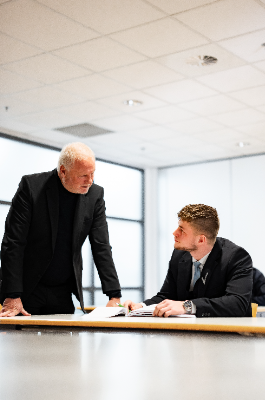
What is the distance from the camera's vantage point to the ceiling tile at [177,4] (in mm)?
3719

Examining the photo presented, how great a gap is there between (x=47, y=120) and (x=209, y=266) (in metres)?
4.72

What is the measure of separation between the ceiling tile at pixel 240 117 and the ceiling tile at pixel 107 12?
2.62 m

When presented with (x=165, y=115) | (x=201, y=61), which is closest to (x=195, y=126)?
(x=165, y=115)

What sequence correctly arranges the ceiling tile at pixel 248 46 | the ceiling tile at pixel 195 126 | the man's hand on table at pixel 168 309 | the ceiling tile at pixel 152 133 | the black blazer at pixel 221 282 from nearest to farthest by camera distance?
the man's hand on table at pixel 168 309
the black blazer at pixel 221 282
the ceiling tile at pixel 248 46
the ceiling tile at pixel 195 126
the ceiling tile at pixel 152 133

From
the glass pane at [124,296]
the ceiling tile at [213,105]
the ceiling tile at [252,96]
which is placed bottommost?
the glass pane at [124,296]

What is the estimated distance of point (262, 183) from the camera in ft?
27.5

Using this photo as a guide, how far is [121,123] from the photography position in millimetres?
6844

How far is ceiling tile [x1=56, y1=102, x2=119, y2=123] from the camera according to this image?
20.2ft

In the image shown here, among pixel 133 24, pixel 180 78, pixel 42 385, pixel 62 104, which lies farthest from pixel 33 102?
pixel 42 385

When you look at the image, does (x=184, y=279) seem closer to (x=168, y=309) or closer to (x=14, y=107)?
(x=168, y=309)

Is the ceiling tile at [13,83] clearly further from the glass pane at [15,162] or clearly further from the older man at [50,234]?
the older man at [50,234]

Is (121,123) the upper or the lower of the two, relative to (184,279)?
upper

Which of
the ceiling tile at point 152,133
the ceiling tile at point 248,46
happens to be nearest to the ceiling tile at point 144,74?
the ceiling tile at point 248,46

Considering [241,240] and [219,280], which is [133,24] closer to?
[219,280]
